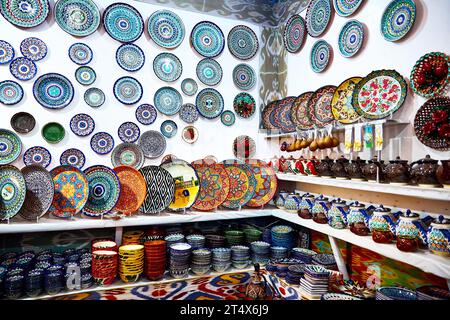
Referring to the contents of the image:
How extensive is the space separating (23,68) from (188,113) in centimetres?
143

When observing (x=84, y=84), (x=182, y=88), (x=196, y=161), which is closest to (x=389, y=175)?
(x=196, y=161)

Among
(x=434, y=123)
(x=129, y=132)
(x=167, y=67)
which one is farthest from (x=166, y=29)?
(x=434, y=123)

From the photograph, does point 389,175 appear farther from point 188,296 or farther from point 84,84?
point 84,84

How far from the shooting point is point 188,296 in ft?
6.64

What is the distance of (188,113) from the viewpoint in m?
3.02

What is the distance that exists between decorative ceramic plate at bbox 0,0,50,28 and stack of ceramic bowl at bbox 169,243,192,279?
7.14ft

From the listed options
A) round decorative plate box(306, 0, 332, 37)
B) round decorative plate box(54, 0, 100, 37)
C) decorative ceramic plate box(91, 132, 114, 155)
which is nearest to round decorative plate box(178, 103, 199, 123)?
decorative ceramic plate box(91, 132, 114, 155)

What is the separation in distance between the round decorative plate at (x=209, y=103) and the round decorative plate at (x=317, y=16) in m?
1.06

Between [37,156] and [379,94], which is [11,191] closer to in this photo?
[37,156]

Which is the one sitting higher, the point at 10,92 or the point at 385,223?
the point at 10,92

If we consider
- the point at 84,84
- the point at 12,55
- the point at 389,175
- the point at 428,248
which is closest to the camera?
the point at 428,248

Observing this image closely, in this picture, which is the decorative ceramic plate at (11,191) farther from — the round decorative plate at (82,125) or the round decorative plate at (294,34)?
the round decorative plate at (294,34)

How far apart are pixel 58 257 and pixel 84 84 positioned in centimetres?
145

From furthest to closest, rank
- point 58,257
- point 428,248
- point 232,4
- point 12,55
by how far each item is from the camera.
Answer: point 232,4 → point 12,55 → point 58,257 → point 428,248
